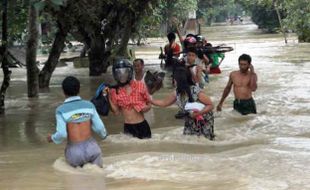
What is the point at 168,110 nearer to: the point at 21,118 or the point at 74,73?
the point at 21,118

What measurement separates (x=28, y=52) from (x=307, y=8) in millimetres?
14590

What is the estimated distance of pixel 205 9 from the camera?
63938 millimetres

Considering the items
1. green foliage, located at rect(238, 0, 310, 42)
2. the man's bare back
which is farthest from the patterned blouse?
green foliage, located at rect(238, 0, 310, 42)

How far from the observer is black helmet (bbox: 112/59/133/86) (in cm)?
771

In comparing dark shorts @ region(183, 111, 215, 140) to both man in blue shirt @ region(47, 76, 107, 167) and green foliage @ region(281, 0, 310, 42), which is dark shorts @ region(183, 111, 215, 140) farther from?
green foliage @ region(281, 0, 310, 42)

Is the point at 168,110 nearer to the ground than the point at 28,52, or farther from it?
nearer to the ground

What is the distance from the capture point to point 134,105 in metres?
8.02

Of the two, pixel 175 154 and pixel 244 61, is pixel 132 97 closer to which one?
pixel 175 154

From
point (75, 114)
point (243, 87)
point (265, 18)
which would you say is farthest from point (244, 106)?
point (265, 18)

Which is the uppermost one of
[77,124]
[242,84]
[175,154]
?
[77,124]

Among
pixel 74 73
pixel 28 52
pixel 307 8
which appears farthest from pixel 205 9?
pixel 28 52

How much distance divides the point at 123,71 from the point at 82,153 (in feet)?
5.34

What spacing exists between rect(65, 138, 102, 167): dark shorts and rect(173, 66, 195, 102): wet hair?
201cm

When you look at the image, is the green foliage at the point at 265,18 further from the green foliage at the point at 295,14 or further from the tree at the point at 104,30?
the tree at the point at 104,30
